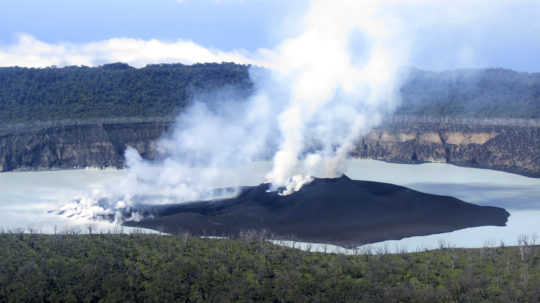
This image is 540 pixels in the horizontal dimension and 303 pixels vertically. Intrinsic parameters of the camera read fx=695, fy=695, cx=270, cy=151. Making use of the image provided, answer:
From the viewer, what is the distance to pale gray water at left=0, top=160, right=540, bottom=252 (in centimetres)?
2889

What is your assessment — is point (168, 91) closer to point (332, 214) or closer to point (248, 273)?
point (332, 214)

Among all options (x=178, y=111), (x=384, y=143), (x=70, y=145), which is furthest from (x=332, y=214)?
(x=178, y=111)

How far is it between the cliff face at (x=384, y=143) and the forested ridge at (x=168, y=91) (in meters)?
3.74

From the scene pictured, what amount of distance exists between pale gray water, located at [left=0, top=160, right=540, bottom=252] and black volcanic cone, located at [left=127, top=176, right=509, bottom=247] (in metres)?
1.20

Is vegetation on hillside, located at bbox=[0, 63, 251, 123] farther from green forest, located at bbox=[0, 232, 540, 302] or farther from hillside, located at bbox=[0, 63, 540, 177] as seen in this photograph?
green forest, located at bbox=[0, 232, 540, 302]

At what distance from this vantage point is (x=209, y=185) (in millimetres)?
40562

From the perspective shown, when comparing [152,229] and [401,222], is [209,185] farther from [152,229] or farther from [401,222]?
[401,222]

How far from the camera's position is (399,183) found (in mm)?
44812

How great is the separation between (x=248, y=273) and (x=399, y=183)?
83.6 feet

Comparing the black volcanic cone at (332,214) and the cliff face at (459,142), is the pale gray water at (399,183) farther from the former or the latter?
the cliff face at (459,142)

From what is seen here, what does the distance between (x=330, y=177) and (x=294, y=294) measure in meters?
18.0

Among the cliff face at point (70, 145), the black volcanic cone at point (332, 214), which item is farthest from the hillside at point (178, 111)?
the black volcanic cone at point (332, 214)

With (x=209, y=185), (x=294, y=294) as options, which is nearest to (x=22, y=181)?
(x=209, y=185)

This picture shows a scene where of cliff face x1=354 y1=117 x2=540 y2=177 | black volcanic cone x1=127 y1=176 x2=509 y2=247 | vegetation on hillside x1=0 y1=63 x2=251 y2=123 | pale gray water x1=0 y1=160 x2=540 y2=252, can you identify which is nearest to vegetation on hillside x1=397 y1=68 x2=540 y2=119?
cliff face x1=354 y1=117 x2=540 y2=177
